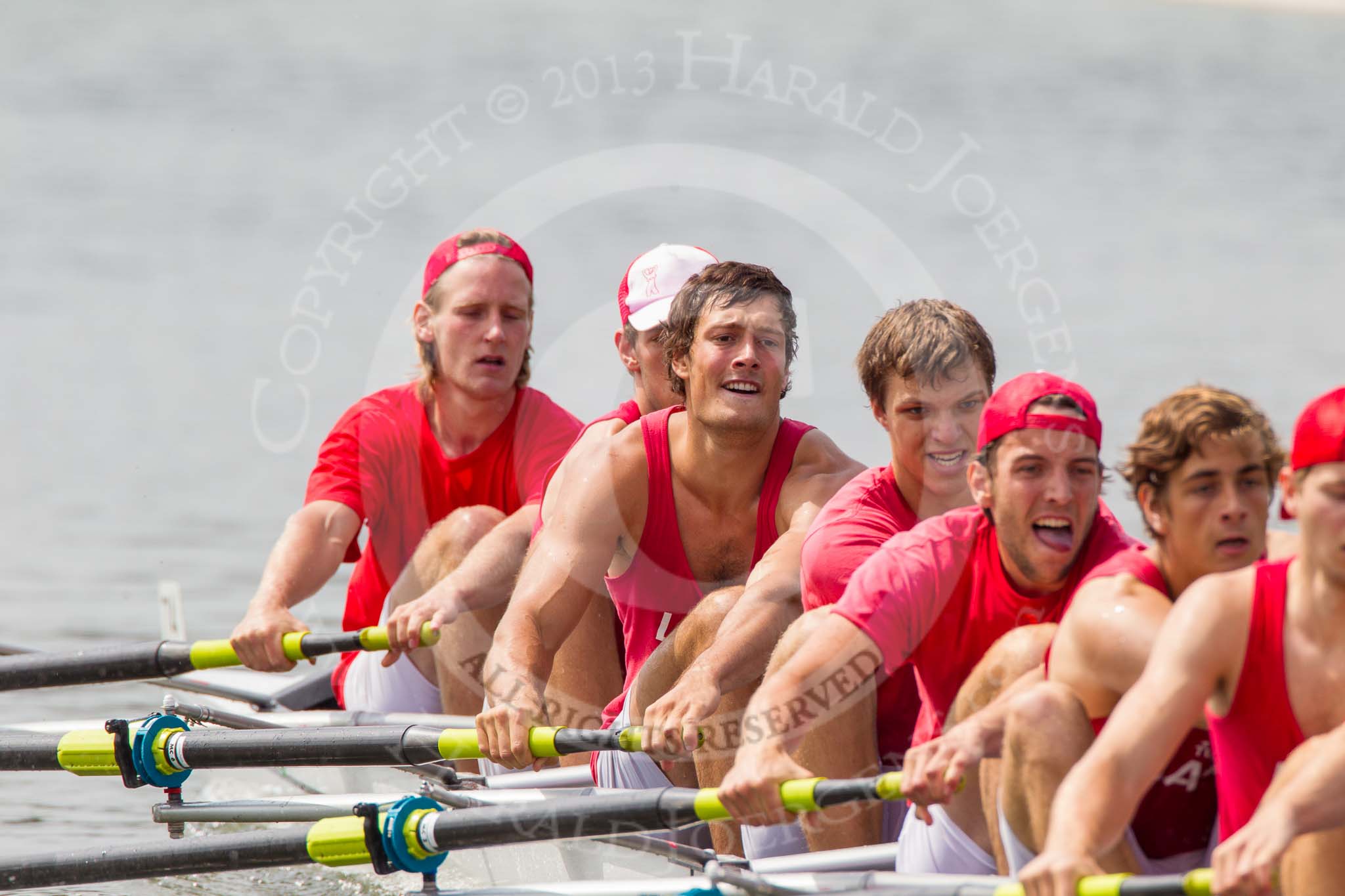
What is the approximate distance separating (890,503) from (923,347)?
0.36m

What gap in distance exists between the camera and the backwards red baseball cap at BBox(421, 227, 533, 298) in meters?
5.14

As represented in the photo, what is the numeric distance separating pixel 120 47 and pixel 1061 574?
66.4 ft

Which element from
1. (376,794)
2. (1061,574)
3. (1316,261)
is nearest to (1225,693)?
(1061,574)

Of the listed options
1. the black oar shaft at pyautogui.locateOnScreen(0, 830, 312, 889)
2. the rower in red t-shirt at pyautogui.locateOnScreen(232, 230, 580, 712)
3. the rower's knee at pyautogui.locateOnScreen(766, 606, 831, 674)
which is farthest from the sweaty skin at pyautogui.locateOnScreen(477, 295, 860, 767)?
the rower in red t-shirt at pyautogui.locateOnScreen(232, 230, 580, 712)

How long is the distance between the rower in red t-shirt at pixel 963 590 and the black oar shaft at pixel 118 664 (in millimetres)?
2097

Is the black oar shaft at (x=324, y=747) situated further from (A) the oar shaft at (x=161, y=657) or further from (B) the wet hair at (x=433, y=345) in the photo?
(B) the wet hair at (x=433, y=345)

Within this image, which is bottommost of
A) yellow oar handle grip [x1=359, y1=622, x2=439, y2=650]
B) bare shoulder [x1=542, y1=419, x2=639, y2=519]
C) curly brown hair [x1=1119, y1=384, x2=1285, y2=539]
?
yellow oar handle grip [x1=359, y1=622, x2=439, y2=650]

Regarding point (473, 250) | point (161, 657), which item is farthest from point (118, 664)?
point (473, 250)

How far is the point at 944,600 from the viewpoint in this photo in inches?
125

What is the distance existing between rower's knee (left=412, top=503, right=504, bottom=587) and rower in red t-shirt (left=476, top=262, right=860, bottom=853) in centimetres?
64

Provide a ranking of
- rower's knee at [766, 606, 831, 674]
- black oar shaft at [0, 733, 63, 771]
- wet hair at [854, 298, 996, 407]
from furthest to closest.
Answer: black oar shaft at [0, 733, 63, 771]
wet hair at [854, 298, 996, 407]
rower's knee at [766, 606, 831, 674]

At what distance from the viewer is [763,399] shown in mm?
3879

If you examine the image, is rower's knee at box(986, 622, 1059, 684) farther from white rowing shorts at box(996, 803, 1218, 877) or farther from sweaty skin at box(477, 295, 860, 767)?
sweaty skin at box(477, 295, 860, 767)

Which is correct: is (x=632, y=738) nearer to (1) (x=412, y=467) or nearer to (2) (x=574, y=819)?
(2) (x=574, y=819)
